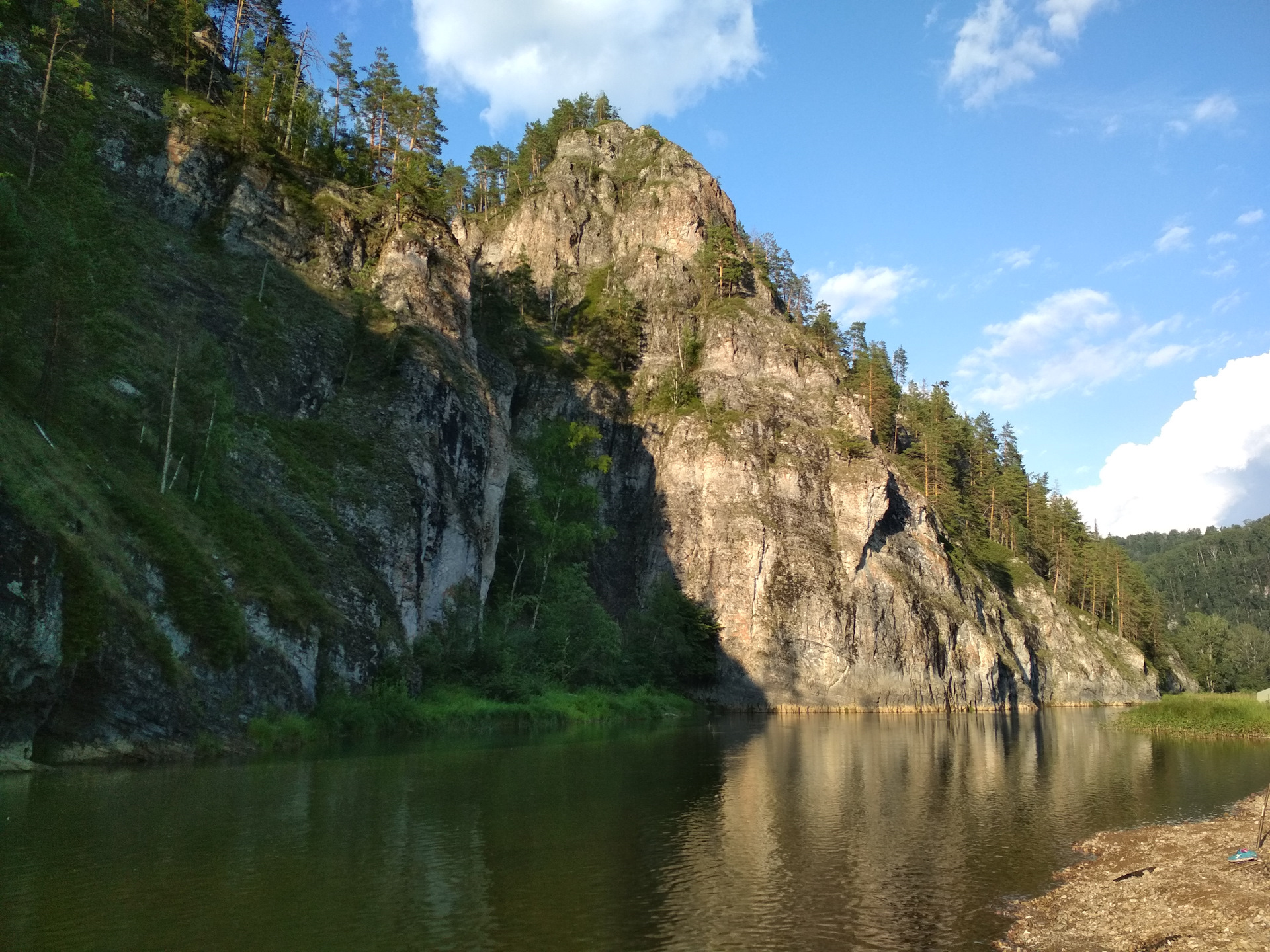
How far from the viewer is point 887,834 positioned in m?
21.5

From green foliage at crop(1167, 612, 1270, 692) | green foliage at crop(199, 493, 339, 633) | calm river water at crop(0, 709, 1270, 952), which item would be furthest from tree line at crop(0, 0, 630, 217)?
green foliage at crop(1167, 612, 1270, 692)

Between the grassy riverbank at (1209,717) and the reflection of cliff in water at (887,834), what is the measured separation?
204 inches

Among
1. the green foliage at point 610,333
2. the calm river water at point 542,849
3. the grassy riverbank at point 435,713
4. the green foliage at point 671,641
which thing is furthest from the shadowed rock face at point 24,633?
the green foliage at point 610,333

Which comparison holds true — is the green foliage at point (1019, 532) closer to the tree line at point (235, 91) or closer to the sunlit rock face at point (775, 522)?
the sunlit rock face at point (775, 522)

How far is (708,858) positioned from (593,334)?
8281cm

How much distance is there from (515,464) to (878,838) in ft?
192

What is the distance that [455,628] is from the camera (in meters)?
52.9

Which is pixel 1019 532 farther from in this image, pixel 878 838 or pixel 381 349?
pixel 878 838

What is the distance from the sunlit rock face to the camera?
7975 centimetres

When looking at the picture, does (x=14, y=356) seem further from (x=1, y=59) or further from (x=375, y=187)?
(x=375, y=187)

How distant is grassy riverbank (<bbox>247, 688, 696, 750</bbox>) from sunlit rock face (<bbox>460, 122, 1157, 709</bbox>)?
17.3 meters

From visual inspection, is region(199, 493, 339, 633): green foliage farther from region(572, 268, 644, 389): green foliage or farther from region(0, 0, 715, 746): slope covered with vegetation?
region(572, 268, 644, 389): green foliage

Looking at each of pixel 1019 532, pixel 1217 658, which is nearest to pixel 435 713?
pixel 1019 532

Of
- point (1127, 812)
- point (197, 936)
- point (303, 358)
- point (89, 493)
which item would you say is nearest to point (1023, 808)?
point (1127, 812)
